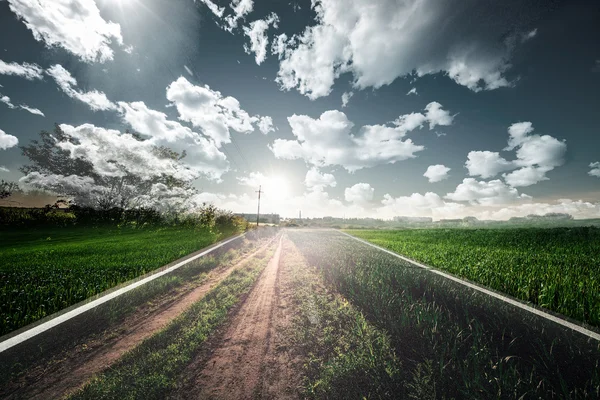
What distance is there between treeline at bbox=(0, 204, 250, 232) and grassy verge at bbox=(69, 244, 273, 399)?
782 inches

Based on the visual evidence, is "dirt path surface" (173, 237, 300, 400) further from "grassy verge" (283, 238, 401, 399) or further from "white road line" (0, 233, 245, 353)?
"white road line" (0, 233, 245, 353)

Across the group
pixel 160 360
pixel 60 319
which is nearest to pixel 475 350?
pixel 160 360

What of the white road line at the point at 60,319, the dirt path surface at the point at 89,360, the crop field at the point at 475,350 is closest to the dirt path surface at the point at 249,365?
the crop field at the point at 475,350

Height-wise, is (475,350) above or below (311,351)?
above

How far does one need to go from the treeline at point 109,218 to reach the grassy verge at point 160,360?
19861mm

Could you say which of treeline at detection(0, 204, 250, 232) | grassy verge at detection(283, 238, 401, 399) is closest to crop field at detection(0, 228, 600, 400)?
grassy verge at detection(283, 238, 401, 399)

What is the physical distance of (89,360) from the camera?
2236 mm

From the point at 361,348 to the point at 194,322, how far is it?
2.27m

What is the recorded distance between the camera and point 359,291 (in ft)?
13.2

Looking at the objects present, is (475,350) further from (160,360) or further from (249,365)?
(160,360)

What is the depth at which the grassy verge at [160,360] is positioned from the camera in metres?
1.76

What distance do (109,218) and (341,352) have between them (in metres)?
26.1

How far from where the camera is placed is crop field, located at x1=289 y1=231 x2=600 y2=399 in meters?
1.67

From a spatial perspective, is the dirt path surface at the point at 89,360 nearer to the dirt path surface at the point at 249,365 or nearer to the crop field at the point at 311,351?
the crop field at the point at 311,351
